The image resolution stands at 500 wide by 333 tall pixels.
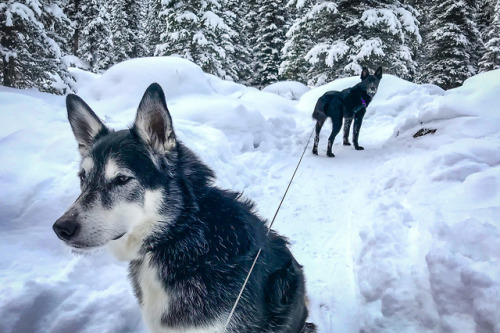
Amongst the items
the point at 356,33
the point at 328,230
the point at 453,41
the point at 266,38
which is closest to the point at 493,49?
the point at 453,41

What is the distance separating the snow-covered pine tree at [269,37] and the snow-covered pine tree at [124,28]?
46.6 ft

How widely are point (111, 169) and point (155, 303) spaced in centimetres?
90

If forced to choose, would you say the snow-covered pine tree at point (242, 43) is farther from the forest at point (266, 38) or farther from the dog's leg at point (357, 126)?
the dog's leg at point (357, 126)

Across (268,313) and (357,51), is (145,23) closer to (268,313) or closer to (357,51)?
(357,51)

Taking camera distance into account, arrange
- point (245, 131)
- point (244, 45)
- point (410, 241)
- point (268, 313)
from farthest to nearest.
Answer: point (244, 45), point (245, 131), point (410, 241), point (268, 313)

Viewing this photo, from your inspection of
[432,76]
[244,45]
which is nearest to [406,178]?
[432,76]

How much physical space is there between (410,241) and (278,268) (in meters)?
2.03

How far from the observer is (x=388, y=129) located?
916 cm

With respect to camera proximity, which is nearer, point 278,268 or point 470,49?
point 278,268

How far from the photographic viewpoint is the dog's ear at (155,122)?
1787 millimetres

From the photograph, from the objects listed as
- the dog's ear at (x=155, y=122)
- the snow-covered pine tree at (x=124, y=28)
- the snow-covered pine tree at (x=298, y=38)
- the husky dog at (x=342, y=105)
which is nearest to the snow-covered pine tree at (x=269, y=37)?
the snow-covered pine tree at (x=298, y=38)

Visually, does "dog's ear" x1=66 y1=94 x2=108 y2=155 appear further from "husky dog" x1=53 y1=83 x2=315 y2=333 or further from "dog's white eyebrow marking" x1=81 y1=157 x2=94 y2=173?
"dog's white eyebrow marking" x1=81 y1=157 x2=94 y2=173

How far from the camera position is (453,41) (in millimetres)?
19875

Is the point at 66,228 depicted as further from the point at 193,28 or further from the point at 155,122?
→ the point at 193,28
